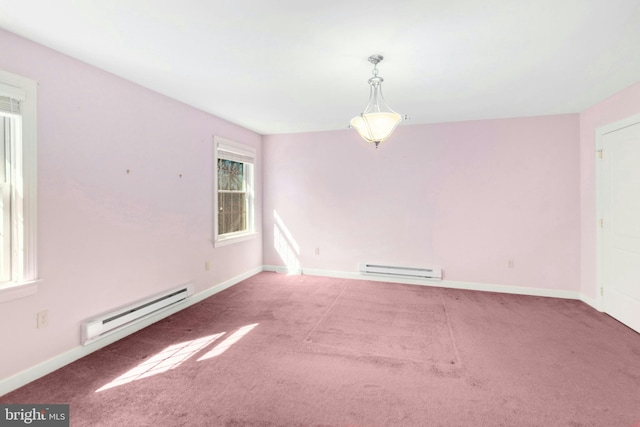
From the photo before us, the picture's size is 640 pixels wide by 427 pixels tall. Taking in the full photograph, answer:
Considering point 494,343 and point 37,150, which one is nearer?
point 37,150

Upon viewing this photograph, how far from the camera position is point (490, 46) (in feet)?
7.14

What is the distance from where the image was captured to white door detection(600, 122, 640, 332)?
295cm

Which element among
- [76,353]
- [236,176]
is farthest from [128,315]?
[236,176]

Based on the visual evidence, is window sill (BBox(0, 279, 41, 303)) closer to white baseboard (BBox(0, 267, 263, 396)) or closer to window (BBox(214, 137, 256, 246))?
white baseboard (BBox(0, 267, 263, 396))

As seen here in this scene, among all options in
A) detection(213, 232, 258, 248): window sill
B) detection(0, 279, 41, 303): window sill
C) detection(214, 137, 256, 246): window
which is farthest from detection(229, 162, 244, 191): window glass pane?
detection(0, 279, 41, 303): window sill

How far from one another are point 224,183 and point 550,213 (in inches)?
182

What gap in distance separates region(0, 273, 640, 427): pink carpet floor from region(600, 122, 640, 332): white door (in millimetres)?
256

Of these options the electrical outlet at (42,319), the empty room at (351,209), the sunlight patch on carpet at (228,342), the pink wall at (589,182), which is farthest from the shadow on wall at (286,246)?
the pink wall at (589,182)

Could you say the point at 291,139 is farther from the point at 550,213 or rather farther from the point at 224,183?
the point at 550,213

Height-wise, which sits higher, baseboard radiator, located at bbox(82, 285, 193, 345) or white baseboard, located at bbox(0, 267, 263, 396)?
baseboard radiator, located at bbox(82, 285, 193, 345)

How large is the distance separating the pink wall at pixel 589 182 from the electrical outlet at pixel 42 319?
561 cm

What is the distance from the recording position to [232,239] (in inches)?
175

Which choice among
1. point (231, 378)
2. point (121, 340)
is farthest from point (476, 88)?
point (121, 340)

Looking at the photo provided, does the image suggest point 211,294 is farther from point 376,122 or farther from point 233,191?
point 376,122
